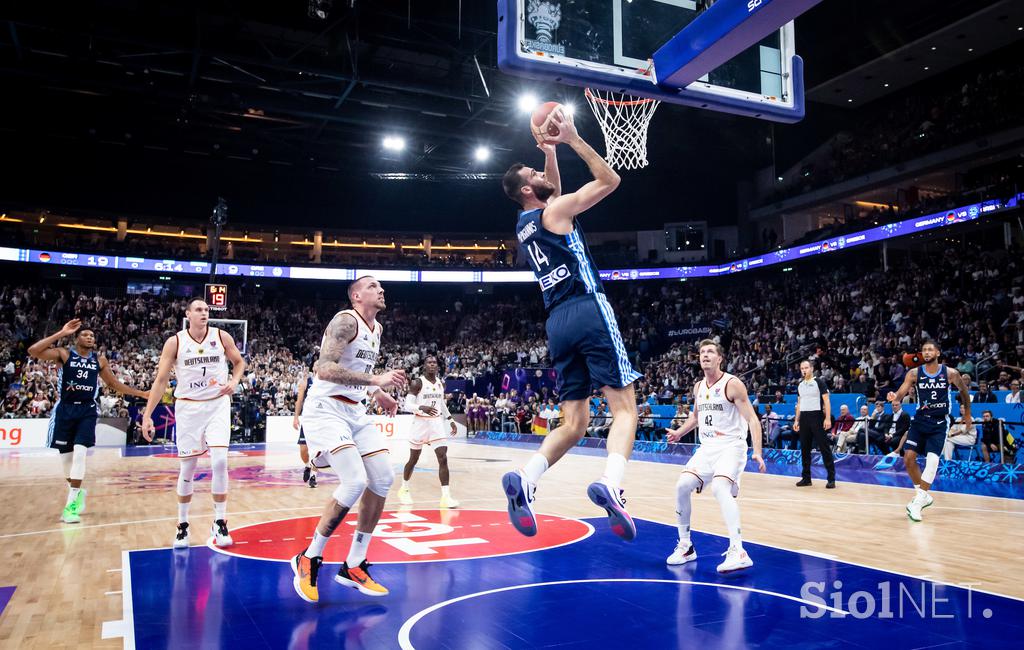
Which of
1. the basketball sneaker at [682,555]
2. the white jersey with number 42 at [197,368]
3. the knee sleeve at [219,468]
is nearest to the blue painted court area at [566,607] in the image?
the basketball sneaker at [682,555]

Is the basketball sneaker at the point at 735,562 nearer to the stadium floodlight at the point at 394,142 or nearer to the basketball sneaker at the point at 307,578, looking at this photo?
the basketball sneaker at the point at 307,578

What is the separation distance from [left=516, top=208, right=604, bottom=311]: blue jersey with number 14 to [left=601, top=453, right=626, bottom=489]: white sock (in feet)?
3.23

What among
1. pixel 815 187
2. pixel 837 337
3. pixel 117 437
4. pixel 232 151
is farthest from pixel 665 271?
pixel 117 437

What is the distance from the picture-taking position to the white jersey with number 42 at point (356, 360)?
16.8ft

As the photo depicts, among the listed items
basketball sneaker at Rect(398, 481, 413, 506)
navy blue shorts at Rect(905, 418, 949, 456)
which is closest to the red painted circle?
basketball sneaker at Rect(398, 481, 413, 506)

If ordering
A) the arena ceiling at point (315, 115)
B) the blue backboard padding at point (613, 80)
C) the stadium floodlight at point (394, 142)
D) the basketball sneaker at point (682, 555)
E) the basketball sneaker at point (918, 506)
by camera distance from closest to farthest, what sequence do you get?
the basketball sneaker at point (682, 555), the blue backboard padding at point (613, 80), the basketball sneaker at point (918, 506), the arena ceiling at point (315, 115), the stadium floodlight at point (394, 142)

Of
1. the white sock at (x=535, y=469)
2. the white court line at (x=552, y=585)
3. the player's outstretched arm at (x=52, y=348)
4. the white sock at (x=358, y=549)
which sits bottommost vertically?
the white court line at (x=552, y=585)

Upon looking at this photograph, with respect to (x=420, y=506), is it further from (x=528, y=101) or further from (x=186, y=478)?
(x=528, y=101)

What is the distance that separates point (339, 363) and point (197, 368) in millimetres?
2528

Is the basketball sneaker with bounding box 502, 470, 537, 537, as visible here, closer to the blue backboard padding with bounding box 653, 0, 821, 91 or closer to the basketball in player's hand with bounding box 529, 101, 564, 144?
the basketball in player's hand with bounding box 529, 101, 564, 144

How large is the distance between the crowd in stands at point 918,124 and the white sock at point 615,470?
81.6ft

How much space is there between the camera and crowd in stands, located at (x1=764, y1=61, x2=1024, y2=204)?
23.5m

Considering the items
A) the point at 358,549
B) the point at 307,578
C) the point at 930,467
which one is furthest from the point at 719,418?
the point at 930,467

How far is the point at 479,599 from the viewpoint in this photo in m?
4.75
